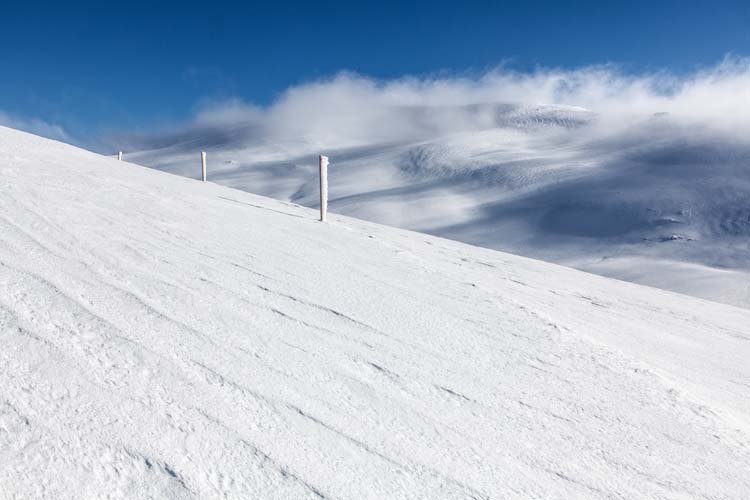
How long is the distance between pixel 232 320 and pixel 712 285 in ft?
68.9

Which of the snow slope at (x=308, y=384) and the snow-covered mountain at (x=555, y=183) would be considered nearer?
the snow slope at (x=308, y=384)

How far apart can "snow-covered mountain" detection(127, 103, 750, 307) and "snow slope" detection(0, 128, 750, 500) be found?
1795 centimetres

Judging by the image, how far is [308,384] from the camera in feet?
9.23

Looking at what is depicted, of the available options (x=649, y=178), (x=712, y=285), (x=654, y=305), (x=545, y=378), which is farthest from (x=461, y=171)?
(x=545, y=378)

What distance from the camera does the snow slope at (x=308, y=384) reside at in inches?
83.8

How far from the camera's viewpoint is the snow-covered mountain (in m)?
29.3

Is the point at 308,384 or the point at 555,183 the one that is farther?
the point at 555,183

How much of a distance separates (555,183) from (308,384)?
138ft

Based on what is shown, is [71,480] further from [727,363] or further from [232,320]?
[727,363]

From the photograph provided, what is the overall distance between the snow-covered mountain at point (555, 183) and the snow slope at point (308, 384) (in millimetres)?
17951

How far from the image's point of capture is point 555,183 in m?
42.7

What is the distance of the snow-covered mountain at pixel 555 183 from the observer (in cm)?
2927

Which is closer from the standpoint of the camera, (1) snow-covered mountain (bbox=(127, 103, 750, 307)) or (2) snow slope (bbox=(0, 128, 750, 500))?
(2) snow slope (bbox=(0, 128, 750, 500))

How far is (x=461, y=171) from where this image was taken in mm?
50719
